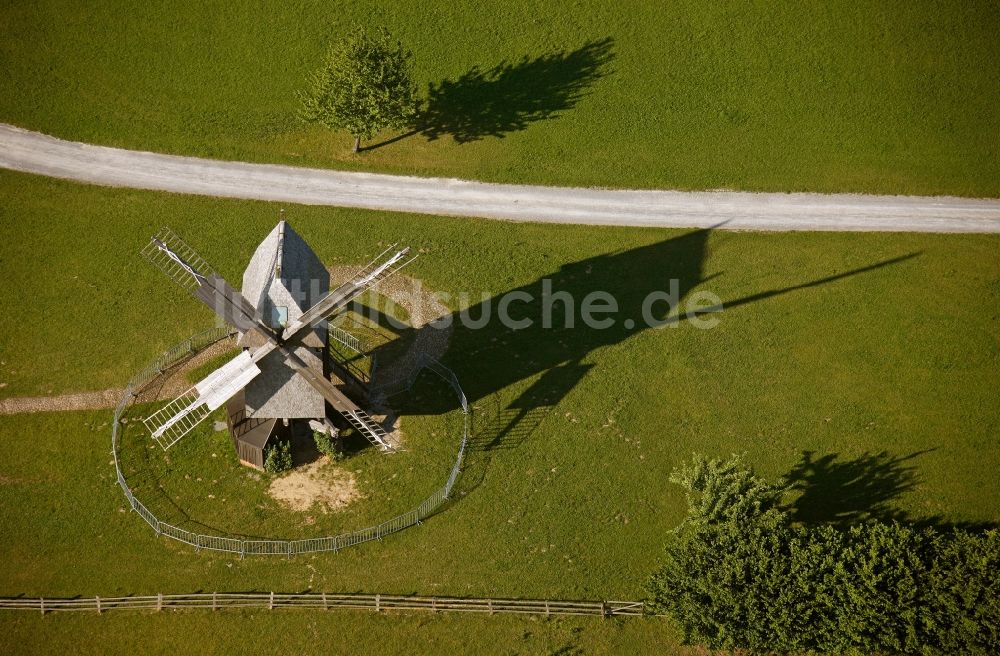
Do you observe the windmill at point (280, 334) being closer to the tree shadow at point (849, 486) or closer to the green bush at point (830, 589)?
the green bush at point (830, 589)

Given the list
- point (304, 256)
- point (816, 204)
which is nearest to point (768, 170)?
point (816, 204)

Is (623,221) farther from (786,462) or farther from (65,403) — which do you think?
(65,403)

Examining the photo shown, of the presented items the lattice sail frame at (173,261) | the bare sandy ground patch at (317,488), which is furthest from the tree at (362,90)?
the bare sandy ground patch at (317,488)

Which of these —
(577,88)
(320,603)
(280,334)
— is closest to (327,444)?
(280,334)

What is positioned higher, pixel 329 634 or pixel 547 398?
pixel 547 398

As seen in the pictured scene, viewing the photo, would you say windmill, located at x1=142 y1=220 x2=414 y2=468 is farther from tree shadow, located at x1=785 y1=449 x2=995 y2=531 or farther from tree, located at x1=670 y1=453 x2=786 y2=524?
tree shadow, located at x1=785 y1=449 x2=995 y2=531

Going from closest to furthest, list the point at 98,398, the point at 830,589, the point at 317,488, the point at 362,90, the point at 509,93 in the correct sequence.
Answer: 1. the point at 830,589
2. the point at 317,488
3. the point at 98,398
4. the point at 362,90
5. the point at 509,93

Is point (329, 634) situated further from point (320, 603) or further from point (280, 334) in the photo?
point (280, 334)
